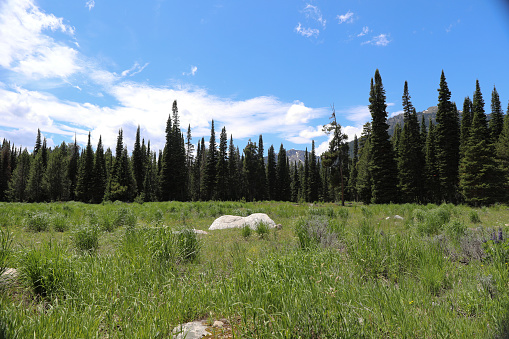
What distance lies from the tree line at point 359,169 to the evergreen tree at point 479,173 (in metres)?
0.11

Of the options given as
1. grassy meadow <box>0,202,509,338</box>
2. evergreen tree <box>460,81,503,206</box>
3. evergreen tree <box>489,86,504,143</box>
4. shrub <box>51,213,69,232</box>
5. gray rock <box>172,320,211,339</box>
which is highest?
evergreen tree <box>489,86,504,143</box>

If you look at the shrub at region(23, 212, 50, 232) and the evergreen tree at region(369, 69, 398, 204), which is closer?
the shrub at region(23, 212, 50, 232)

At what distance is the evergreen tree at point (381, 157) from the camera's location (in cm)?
3531

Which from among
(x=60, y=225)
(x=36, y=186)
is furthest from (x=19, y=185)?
(x=60, y=225)

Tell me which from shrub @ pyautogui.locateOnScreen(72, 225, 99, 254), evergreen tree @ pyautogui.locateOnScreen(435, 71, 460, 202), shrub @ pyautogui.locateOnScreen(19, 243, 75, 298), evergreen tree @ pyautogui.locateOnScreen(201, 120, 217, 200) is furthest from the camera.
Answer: evergreen tree @ pyautogui.locateOnScreen(201, 120, 217, 200)

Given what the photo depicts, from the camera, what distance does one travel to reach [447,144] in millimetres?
38531

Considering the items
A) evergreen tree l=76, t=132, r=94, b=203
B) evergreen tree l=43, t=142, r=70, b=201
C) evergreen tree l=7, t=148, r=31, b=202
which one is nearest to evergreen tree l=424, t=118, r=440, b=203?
evergreen tree l=76, t=132, r=94, b=203

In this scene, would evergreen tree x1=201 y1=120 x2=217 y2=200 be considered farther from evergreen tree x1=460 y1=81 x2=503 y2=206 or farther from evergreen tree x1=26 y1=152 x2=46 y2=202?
evergreen tree x1=26 y1=152 x2=46 y2=202

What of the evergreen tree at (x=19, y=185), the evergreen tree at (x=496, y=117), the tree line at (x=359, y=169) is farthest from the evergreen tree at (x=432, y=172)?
the evergreen tree at (x=19, y=185)

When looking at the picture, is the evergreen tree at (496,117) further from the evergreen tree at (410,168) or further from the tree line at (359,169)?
the evergreen tree at (410,168)

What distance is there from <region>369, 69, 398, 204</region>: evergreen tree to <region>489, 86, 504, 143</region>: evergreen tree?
2255 centimetres

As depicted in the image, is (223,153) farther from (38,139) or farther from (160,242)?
(38,139)

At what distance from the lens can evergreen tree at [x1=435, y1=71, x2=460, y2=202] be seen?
37.6 meters

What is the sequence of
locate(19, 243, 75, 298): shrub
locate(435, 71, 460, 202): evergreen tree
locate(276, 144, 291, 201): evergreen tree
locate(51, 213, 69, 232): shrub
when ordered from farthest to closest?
1. locate(276, 144, 291, 201): evergreen tree
2. locate(435, 71, 460, 202): evergreen tree
3. locate(51, 213, 69, 232): shrub
4. locate(19, 243, 75, 298): shrub
